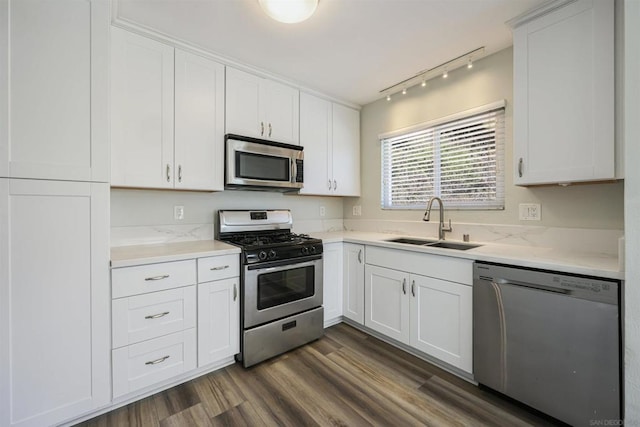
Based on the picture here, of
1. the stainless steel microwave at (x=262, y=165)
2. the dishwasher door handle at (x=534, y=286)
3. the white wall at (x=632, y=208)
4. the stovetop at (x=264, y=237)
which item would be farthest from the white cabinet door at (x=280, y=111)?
the white wall at (x=632, y=208)

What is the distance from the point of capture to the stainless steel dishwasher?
52.2 inches

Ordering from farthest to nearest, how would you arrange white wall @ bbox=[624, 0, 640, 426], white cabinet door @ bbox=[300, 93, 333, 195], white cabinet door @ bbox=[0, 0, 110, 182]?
1. white cabinet door @ bbox=[300, 93, 333, 195]
2. white cabinet door @ bbox=[0, 0, 110, 182]
3. white wall @ bbox=[624, 0, 640, 426]

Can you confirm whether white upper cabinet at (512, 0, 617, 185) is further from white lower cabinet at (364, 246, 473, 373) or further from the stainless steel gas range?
the stainless steel gas range

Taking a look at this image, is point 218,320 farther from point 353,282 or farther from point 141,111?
→ point 141,111

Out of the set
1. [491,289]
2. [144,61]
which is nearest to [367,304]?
[491,289]

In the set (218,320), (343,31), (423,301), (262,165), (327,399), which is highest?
(343,31)

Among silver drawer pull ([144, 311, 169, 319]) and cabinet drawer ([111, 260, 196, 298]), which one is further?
silver drawer pull ([144, 311, 169, 319])

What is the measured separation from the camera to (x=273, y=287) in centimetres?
222

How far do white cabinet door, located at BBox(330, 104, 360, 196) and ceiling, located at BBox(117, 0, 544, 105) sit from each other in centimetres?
67

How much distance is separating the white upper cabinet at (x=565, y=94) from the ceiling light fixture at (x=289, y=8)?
139cm

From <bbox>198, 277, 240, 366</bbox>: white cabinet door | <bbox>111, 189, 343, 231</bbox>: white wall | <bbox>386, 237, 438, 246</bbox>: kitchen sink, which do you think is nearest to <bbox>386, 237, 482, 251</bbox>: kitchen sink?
<bbox>386, 237, 438, 246</bbox>: kitchen sink

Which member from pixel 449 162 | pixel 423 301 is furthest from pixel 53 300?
pixel 449 162

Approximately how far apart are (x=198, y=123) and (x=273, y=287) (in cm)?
144

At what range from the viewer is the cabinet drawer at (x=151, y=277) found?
5.29 feet
